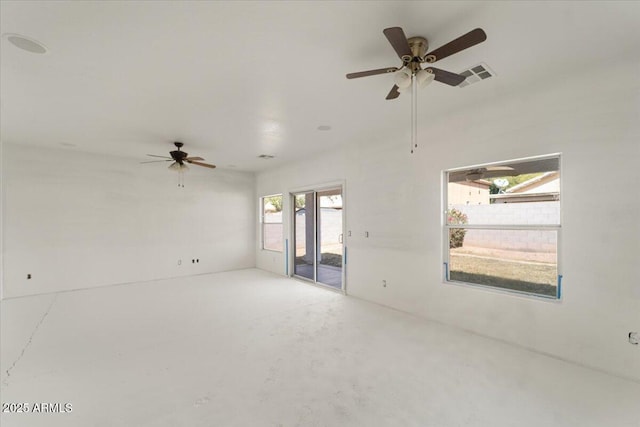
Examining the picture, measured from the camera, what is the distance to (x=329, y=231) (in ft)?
19.3

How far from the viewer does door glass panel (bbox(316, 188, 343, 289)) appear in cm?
562

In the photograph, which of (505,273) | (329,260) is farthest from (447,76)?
(329,260)

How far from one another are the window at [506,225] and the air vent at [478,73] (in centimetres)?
109

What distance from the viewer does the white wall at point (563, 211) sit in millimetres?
2441

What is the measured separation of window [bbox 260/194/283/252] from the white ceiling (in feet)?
11.7

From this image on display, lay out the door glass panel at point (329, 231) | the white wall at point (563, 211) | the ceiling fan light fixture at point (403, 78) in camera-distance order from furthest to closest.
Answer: the door glass panel at point (329, 231), the white wall at point (563, 211), the ceiling fan light fixture at point (403, 78)

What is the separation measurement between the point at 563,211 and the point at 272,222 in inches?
239

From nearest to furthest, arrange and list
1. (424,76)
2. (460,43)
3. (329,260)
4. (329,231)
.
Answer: (460,43), (424,76), (329,231), (329,260)

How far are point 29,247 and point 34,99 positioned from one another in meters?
3.44

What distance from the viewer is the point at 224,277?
6.64 m

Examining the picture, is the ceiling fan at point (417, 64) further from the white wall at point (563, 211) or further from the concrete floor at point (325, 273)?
the concrete floor at point (325, 273)

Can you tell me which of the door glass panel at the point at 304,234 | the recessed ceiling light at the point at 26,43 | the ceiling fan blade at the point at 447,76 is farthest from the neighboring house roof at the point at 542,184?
the recessed ceiling light at the point at 26,43

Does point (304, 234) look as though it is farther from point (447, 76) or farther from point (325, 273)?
point (447, 76)

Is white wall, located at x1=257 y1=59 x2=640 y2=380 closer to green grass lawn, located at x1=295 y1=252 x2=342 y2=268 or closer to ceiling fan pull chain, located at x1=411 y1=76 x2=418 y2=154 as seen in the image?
ceiling fan pull chain, located at x1=411 y1=76 x2=418 y2=154
